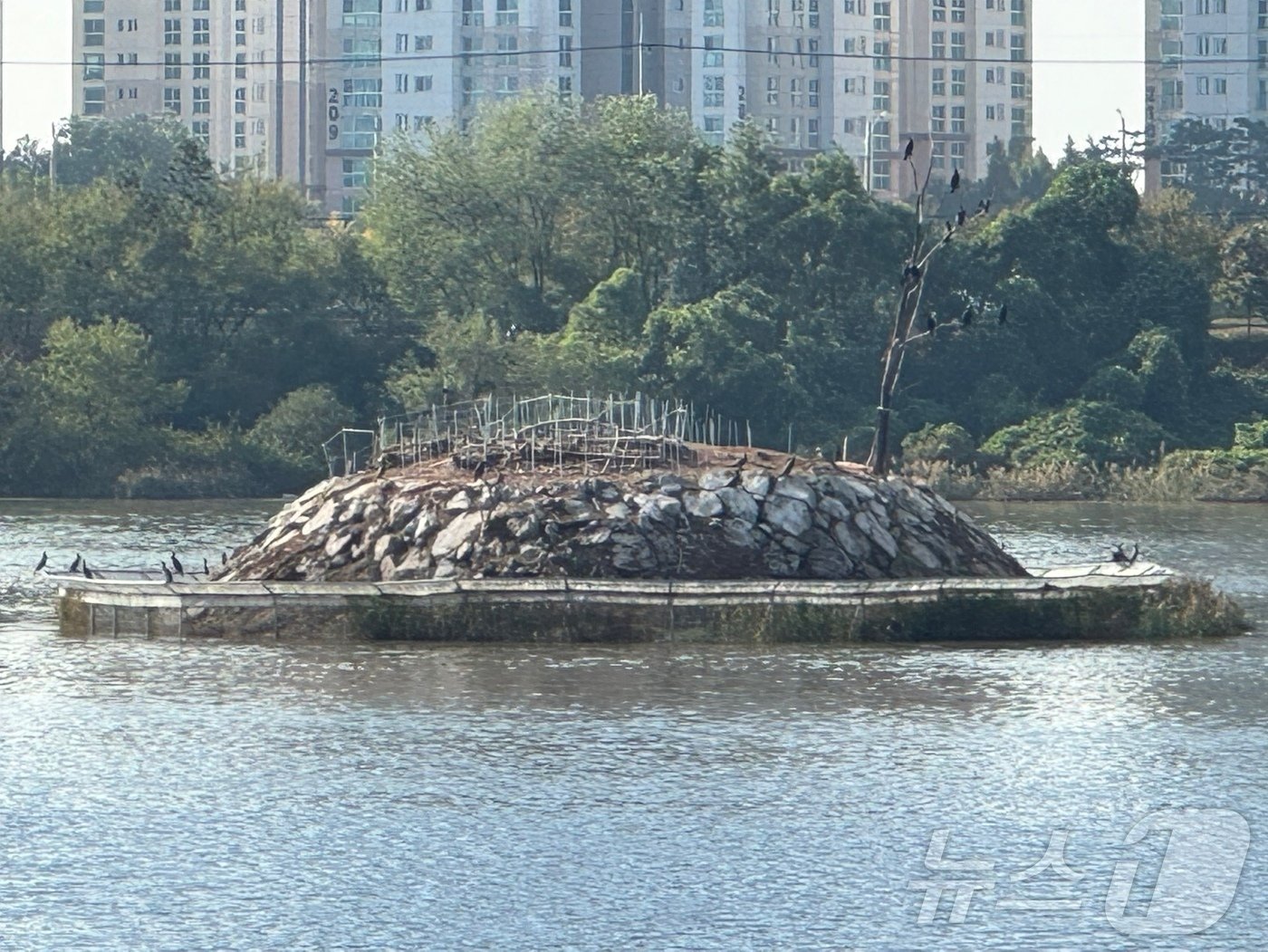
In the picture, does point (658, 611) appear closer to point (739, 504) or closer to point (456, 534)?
point (739, 504)

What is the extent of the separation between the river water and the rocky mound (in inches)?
115

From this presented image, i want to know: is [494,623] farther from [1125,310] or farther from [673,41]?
[673,41]

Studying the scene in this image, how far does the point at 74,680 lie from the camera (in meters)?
35.2

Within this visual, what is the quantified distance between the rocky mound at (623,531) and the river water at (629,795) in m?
2.93

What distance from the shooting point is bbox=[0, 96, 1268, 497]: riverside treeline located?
87938mm

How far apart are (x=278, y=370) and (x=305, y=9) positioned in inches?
4290

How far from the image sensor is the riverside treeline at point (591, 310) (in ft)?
289

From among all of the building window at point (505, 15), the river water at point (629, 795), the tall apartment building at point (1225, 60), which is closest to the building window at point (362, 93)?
the building window at point (505, 15)

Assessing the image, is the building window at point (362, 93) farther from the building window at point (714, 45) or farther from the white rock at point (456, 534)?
the white rock at point (456, 534)

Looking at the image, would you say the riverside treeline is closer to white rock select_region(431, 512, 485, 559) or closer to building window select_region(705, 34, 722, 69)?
white rock select_region(431, 512, 485, 559)

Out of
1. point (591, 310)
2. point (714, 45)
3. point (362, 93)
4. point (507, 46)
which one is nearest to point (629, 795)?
point (591, 310)

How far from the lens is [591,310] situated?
305 ft

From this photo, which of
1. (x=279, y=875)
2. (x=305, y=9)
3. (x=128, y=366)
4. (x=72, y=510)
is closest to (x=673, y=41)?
(x=305, y=9)

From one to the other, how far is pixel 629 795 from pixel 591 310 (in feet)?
220
